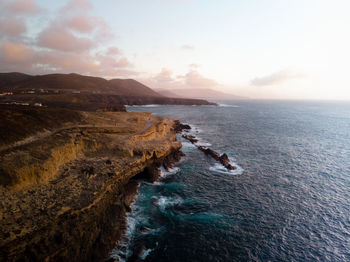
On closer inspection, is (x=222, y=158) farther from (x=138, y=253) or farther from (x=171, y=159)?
(x=138, y=253)

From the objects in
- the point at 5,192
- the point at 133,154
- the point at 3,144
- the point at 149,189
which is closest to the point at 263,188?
the point at 149,189

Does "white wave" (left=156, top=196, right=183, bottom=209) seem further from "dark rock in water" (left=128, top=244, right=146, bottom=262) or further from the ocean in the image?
"dark rock in water" (left=128, top=244, right=146, bottom=262)

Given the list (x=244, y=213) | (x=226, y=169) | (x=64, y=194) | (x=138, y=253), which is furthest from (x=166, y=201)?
(x=226, y=169)

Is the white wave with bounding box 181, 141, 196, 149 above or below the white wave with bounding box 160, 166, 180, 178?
above

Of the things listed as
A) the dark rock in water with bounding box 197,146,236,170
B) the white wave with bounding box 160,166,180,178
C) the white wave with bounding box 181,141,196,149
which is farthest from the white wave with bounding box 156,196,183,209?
the white wave with bounding box 181,141,196,149

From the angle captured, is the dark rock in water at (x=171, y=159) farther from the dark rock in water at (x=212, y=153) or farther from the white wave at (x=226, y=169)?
the white wave at (x=226, y=169)

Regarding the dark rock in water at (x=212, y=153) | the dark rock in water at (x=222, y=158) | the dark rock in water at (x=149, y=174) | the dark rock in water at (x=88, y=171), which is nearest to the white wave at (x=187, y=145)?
the dark rock in water at (x=212, y=153)

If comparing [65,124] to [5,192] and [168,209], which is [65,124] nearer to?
[5,192]

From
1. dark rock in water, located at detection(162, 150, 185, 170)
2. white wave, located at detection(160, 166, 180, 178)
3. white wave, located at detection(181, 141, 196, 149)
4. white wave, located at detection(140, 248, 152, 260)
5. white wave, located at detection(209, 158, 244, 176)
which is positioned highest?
white wave, located at detection(181, 141, 196, 149)
